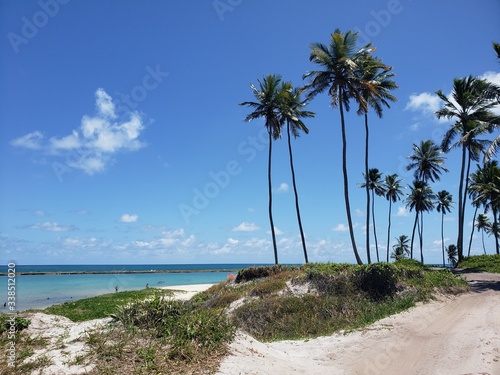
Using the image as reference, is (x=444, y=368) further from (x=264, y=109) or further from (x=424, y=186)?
(x=424, y=186)

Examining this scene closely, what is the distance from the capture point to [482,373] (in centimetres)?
743

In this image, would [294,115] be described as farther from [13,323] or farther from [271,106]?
[13,323]

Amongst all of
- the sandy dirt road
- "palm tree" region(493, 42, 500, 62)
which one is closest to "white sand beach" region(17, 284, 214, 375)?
the sandy dirt road

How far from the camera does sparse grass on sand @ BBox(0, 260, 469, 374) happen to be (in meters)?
6.40

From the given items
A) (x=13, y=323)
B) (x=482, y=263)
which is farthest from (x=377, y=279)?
(x=482, y=263)

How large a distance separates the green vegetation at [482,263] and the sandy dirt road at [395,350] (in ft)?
55.5

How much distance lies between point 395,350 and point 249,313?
6.84 metres

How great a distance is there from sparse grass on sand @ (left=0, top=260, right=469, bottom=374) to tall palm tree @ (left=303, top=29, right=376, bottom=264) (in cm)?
724

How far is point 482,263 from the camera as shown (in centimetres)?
2927

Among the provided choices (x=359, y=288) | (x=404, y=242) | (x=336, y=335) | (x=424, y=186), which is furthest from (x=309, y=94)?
(x=404, y=242)

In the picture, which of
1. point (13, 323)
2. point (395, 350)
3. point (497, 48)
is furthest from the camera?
point (497, 48)

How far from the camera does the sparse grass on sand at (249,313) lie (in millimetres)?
6402

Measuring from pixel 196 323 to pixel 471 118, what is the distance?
32029 millimetres

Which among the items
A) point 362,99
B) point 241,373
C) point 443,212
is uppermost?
point 362,99
